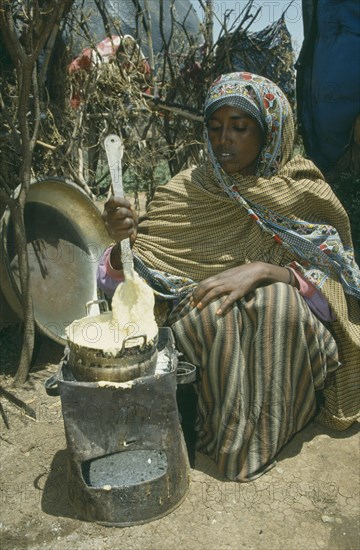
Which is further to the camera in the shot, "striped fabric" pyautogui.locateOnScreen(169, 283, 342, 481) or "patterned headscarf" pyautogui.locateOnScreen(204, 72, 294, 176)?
"patterned headscarf" pyautogui.locateOnScreen(204, 72, 294, 176)

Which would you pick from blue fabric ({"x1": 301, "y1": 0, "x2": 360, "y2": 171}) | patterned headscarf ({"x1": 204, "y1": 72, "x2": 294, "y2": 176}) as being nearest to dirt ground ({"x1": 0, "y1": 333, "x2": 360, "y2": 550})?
patterned headscarf ({"x1": 204, "y1": 72, "x2": 294, "y2": 176})

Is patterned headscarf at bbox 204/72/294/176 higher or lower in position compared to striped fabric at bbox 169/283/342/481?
higher

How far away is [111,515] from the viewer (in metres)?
2.01

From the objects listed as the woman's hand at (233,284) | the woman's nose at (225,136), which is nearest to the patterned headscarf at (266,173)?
the woman's nose at (225,136)

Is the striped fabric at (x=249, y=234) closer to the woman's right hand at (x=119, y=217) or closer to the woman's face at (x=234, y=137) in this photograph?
the woman's face at (x=234, y=137)

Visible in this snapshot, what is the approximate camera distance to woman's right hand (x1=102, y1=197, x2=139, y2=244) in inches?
84.9

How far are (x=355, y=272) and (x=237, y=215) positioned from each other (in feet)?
1.96

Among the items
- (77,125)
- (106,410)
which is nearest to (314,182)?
(106,410)

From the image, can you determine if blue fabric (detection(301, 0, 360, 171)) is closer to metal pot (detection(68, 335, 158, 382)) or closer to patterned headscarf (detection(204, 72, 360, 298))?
patterned headscarf (detection(204, 72, 360, 298))

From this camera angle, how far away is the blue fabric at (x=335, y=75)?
3.90 meters

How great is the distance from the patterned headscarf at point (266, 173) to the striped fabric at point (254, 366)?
0.28 meters

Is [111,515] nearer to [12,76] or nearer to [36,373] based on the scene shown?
[36,373]

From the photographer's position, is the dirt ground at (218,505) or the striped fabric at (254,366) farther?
the striped fabric at (254,366)

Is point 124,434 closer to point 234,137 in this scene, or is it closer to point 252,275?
point 252,275
